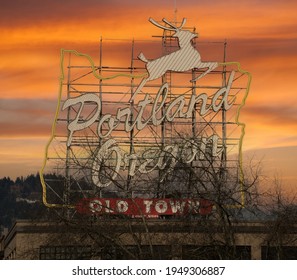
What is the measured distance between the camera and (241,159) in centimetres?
6288

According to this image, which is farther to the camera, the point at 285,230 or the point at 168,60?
the point at 168,60

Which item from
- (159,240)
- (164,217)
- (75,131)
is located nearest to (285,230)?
(159,240)

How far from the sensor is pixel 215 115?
63.2m

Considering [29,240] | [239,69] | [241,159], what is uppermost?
[239,69]

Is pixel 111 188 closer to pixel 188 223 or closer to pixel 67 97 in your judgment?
pixel 67 97

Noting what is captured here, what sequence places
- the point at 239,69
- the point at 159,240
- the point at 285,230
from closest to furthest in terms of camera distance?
1. the point at 285,230
2. the point at 159,240
3. the point at 239,69

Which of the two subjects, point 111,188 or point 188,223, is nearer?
point 188,223

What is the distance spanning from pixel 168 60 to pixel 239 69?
5053 mm

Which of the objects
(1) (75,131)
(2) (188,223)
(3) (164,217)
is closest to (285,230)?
(2) (188,223)

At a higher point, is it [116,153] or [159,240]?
[116,153]

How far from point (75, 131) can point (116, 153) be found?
2.84m

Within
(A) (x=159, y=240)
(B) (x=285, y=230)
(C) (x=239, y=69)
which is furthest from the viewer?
(C) (x=239, y=69)
